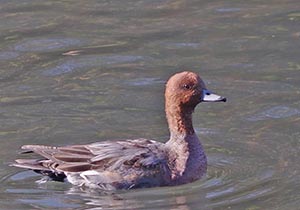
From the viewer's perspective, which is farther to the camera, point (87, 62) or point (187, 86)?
point (87, 62)

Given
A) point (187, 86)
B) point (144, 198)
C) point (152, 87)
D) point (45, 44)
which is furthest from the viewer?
point (45, 44)

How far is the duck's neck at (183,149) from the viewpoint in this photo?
10.9m

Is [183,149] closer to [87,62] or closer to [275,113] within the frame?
[275,113]

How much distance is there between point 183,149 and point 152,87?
2.23 metres

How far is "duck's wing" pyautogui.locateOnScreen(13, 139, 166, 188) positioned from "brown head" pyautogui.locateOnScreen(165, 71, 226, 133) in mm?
350

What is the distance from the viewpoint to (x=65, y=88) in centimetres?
1332

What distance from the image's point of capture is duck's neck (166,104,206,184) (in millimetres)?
10945

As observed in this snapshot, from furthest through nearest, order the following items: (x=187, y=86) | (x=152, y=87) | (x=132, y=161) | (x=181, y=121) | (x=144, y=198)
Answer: (x=152, y=87), (x=181, y=121), (x=187, y=86), (x=132, y=161), (x=144, y=198)

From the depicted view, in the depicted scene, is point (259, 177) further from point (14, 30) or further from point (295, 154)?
point (14, 30)

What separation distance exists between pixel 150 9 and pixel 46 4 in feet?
4.83

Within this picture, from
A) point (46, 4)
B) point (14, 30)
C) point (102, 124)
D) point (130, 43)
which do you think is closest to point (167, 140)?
point (102, 124)

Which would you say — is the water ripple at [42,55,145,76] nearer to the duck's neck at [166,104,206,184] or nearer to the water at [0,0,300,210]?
the water at [0,0,300,210]

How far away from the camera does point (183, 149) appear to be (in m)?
11.1

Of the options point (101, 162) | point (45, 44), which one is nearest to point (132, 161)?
point (101, 162)
